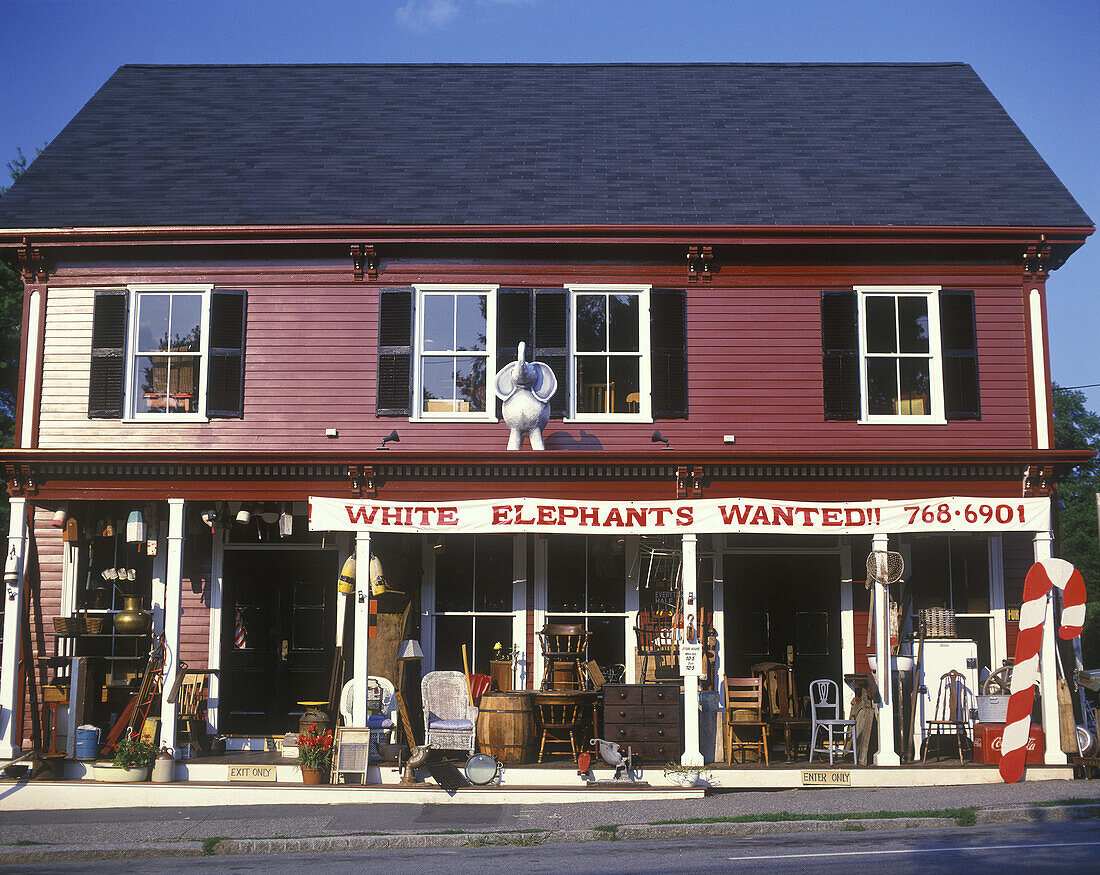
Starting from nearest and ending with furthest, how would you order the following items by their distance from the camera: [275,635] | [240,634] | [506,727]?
[506,727] → [240,634] → [275,635]

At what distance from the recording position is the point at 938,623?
1395 centimetres

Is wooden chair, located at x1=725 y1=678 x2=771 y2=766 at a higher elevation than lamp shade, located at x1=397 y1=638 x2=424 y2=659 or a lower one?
lower

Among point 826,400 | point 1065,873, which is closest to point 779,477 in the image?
point 826,400

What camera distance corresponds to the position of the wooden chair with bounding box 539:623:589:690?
1348 cm

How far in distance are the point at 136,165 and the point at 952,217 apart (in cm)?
1152

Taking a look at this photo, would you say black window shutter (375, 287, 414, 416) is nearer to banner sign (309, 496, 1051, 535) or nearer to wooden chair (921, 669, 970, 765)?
banner sign (309, 496, 1051, 535)

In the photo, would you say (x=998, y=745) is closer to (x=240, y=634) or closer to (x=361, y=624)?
(x=361, y=624)

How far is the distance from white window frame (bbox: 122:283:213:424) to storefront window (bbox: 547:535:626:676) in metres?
4.96

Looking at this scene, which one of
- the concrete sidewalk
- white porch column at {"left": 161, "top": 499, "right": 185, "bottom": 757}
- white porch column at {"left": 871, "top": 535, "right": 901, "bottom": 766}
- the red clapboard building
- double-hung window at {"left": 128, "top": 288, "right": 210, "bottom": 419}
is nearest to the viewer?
the concrete sidewalk

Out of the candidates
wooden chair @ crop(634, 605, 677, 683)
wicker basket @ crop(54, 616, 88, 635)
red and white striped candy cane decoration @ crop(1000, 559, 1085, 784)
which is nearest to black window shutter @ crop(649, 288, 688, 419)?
wooden chair @ crop(634, 605, 677, 683)

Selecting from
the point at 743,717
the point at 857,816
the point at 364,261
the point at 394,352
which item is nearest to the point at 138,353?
the point at 364,261

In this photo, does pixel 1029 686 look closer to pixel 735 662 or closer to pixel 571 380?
pixel 735 662

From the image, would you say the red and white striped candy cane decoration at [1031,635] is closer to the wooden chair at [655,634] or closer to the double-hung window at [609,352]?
the wooden chair at [655,634]

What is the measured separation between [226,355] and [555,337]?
4321 mm
